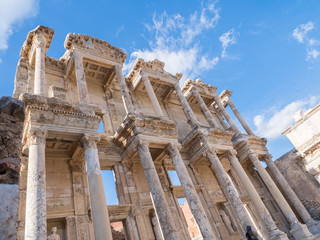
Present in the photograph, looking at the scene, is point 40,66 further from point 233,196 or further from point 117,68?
point 233,196

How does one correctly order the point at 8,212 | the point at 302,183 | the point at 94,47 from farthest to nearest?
the point at 302,183
the point at 94,47
the point at 8,212

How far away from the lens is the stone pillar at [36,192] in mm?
5992

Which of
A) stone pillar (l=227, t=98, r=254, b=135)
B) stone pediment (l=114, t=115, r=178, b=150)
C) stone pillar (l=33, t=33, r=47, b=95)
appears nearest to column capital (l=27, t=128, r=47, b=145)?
stone pillar (l=33, t=33, r=47, b=95)

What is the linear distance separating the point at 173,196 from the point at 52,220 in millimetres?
6026

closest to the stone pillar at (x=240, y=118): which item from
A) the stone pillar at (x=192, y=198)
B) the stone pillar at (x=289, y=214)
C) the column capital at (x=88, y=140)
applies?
the stone pillar at (x=289, y=214)

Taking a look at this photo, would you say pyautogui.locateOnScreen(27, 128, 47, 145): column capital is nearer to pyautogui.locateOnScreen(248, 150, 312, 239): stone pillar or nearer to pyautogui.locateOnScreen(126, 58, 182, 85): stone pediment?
pyautogui.locateOnScreen(126, 58, 182, 85): stone pediment

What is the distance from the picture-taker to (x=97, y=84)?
15.2 meters

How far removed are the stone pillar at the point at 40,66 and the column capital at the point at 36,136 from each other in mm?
2190

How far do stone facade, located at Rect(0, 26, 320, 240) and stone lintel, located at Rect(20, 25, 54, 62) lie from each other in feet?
0.16

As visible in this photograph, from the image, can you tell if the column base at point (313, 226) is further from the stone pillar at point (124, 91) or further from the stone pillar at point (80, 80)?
the stone pillar at point (80, 80)

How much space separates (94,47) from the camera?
13.6m

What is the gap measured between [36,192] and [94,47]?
9.48 m

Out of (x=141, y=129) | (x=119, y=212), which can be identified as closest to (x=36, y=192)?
(x=119, y=212)

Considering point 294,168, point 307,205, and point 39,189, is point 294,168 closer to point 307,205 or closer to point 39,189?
point 307,205
